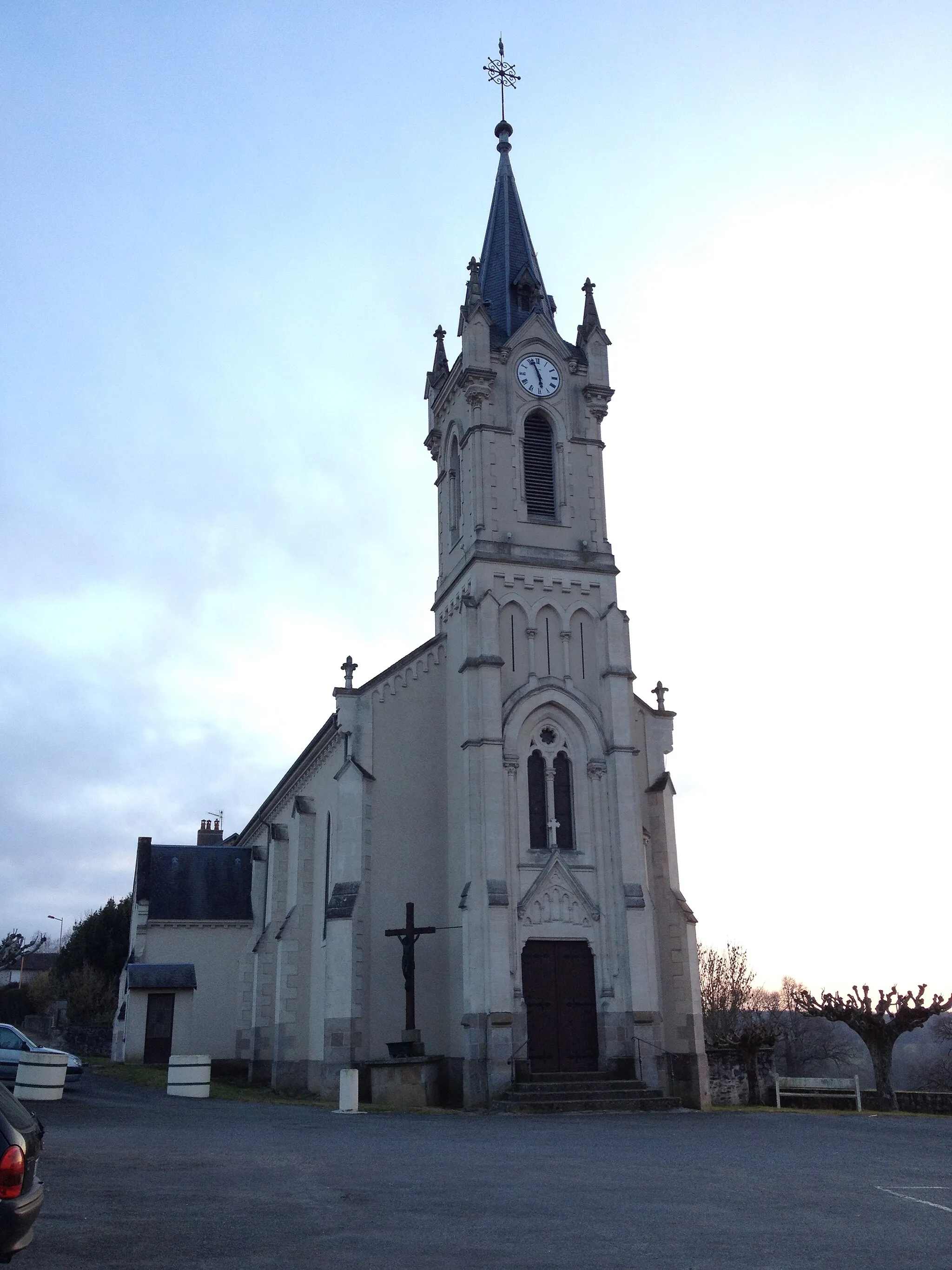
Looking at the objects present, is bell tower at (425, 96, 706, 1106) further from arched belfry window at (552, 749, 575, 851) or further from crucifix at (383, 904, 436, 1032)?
crucifix at (383, 904, 436, 1032)

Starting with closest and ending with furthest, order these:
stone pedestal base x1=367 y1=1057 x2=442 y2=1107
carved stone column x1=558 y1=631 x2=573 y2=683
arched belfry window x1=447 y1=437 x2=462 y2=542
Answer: stone pedestal base x1=367 y1=1057 x2=442 y2=1107 < carved stone column x1=558 y1=631 x2=573 y2=683 < arched belfry window x1=447 y1=437 x2=462 y2=542

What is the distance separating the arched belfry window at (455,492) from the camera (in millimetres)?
34375

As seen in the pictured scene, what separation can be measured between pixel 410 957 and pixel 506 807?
4.53 m

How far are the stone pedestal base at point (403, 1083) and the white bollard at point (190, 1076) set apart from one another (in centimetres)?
440

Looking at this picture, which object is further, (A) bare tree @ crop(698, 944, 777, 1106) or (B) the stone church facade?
(A) bare tree @ crop(698, 944, 777, 1106)

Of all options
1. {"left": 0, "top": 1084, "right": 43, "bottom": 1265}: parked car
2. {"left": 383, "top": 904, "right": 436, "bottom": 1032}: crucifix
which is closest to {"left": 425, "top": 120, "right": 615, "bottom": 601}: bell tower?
{"left": 383, "top": 904, "right": 436, "bottom": 1032}: crucifix

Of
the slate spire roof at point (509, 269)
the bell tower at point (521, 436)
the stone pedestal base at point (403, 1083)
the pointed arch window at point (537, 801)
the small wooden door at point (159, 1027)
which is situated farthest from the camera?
the small wooden door at point (159, 1027)

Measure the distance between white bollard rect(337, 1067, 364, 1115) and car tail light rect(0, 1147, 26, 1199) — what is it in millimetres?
18009

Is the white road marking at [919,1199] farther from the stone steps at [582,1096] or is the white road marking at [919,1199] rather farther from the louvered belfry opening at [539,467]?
the louvered belfry opening at [539,467]

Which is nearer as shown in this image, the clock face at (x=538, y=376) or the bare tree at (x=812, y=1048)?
the clock face at (x=538, y=376)

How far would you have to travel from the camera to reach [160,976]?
137ft

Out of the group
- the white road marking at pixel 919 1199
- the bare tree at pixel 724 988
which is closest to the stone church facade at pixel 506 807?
the white road marking at pixel 919 1199

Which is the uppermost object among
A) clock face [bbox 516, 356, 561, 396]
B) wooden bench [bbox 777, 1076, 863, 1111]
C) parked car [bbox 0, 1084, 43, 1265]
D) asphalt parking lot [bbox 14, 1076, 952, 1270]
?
clock face [bbox 516, 356, 561, 396]

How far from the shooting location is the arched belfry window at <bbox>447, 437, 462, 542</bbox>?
34.4 metres
